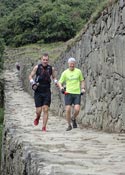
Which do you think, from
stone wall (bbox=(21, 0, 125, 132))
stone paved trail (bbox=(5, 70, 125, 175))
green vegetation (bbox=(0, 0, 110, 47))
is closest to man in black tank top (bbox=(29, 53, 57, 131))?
stone wall (bbox=(21, 0, 125, 132))

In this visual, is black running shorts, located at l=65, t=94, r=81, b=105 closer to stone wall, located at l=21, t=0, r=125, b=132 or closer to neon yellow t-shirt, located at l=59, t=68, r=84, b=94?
neon yellow t-shirt, located at l=59, t=68, r=84, b=94

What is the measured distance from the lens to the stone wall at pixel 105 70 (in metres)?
9.20

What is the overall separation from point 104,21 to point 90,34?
152 centimetres

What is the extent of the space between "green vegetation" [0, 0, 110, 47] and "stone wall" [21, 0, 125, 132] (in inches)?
1461

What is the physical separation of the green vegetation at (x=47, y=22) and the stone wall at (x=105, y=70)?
3712 centimetres

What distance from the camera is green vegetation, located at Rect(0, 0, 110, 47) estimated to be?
5119 centimetres

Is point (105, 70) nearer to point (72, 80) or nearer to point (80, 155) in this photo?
point (72, 80)

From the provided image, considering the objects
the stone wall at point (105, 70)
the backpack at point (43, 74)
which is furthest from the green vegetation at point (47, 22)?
the backpack at point (43, 74)

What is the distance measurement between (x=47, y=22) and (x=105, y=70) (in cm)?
4379

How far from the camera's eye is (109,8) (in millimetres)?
9984

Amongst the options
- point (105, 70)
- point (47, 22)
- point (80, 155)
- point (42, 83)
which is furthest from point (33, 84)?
point (47, 22)

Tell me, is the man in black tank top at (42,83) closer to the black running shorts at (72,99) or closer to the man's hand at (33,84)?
the man's hand at (33,84)

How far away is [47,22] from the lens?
176 ft

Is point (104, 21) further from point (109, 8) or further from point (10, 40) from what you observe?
point (10, 40)
